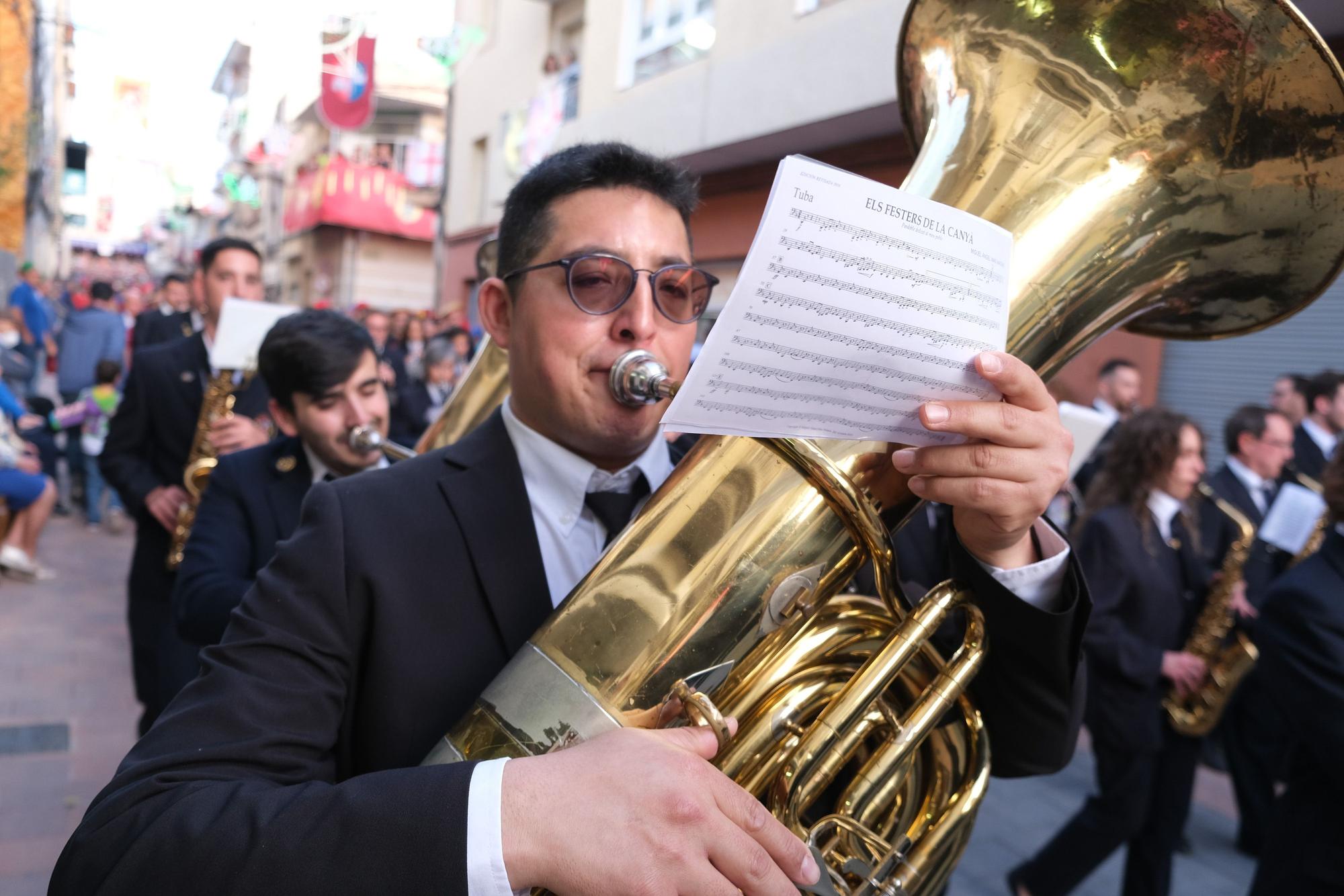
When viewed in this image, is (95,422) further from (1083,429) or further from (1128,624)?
(1128,624)

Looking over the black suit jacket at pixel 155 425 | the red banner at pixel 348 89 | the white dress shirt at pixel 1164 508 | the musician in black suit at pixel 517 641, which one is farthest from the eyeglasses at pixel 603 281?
the red banner at pixel 348 89

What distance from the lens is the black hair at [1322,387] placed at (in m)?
4.55

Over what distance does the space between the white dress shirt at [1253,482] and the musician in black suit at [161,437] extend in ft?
13.9

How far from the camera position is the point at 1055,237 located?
4.22 feet

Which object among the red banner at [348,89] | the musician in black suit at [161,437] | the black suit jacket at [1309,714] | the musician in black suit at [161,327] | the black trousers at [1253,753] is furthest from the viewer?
the red banner at [348,89]

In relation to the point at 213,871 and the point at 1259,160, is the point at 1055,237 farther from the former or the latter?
the point at 213,871

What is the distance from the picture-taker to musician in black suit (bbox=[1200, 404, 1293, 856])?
155 inches

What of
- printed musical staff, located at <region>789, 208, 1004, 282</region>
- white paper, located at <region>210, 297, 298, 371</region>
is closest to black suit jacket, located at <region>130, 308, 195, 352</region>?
white paper, located at <region>210, 297, 298, 371</region>

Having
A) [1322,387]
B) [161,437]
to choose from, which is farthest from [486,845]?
[1322,387]

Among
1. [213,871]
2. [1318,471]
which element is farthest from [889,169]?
[213,871]

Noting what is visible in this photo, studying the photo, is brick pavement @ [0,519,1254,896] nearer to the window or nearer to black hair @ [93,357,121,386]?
black hair @ [93,357,121,386]

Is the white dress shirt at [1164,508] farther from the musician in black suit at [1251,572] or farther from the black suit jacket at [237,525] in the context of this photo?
the black suit jacket at [237,525]

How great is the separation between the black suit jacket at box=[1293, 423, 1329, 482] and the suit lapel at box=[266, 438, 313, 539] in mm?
4620

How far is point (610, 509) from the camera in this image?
144 cm
